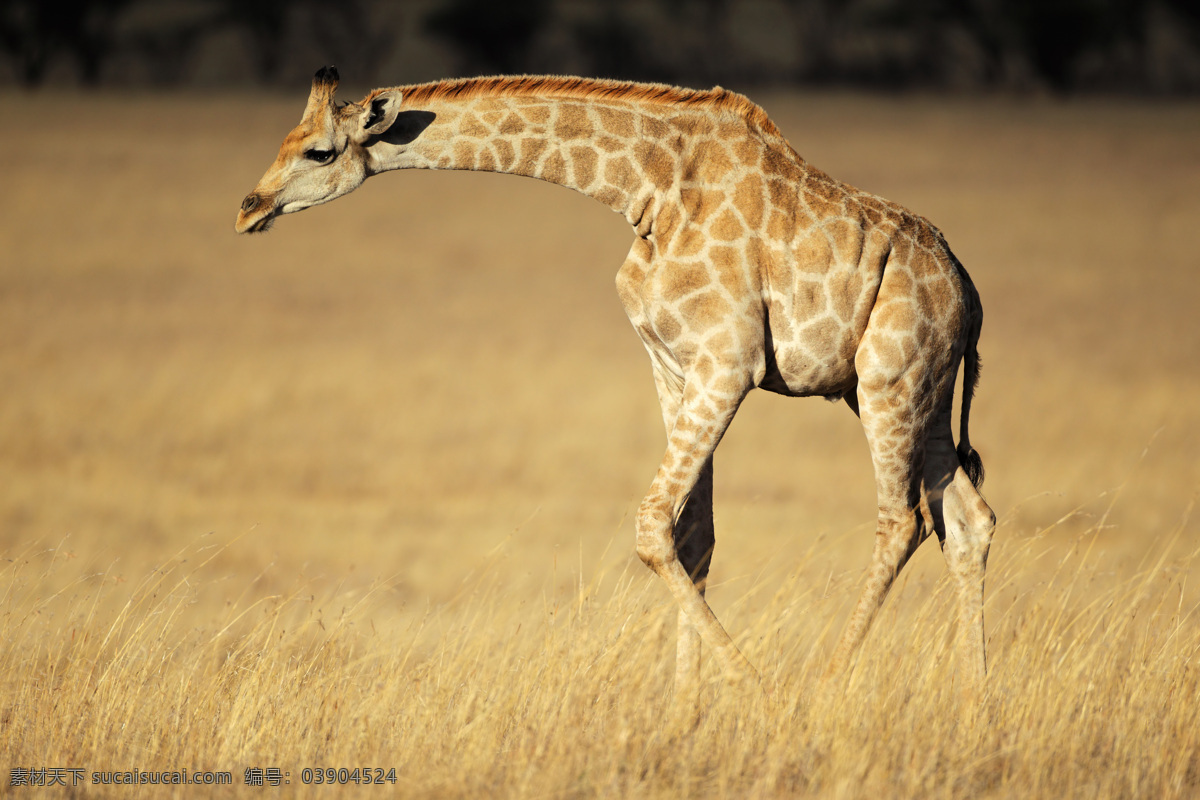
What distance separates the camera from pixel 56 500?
17.9 metres

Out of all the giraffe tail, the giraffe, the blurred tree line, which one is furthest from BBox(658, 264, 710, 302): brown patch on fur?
the blurred tree line

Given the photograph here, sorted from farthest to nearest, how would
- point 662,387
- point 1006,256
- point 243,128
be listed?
1. point 243,128
2. point 1006,256
3. point 662,387

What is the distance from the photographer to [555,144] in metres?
5.82

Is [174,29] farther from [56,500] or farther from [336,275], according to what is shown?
A: [56,500]

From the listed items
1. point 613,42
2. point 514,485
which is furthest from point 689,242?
point 613,42

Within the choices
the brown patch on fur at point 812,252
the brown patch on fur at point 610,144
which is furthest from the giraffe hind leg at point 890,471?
the brown patch on fur at point 610,144

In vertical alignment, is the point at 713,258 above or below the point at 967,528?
above

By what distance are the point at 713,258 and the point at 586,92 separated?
1139 millimetres

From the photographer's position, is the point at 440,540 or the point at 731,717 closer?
the point at 731,717

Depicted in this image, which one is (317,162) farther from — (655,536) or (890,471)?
(890,471)

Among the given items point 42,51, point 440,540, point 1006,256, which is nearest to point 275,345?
point 440,540

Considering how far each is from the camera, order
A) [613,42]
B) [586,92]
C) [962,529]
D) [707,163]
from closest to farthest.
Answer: [707,163] → [586,92] → [962,529] → [613,42]

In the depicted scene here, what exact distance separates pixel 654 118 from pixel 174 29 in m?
60.6

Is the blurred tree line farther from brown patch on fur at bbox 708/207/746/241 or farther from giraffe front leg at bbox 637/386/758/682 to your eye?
giraffe front leg at bbox 637/386/758/682
